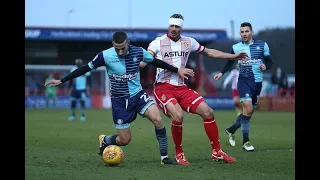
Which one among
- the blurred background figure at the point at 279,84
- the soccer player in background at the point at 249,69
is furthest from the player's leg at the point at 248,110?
the blurred background figure at the point at 279,84

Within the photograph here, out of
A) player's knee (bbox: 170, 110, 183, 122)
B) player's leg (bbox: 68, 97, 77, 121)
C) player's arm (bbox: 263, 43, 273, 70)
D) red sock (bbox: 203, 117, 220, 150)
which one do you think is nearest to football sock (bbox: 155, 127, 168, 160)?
player's knee (bbox: 170, 110, 183, 122)

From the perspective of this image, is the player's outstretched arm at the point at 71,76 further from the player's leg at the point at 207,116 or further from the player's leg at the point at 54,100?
the player's leg at the point at 54,100

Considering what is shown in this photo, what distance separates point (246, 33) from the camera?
44.9ft

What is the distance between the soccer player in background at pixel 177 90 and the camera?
11180 millimetres

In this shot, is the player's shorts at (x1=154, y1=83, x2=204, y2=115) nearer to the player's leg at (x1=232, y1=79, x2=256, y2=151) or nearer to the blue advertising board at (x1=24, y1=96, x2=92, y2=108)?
the player's leg at (x1=232, y1=79, x2=256, y2=151)

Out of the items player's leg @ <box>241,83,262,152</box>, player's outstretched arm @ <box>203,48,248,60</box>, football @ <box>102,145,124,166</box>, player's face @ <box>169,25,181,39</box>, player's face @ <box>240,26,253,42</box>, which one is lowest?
football @ <box>102,145,124,166</box>

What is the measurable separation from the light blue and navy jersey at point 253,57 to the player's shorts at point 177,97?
2.73m

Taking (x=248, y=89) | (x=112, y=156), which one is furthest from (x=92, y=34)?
(x=112, y=156)

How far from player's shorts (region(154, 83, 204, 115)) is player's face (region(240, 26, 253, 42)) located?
280cm

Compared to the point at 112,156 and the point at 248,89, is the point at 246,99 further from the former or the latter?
the point at 112,156

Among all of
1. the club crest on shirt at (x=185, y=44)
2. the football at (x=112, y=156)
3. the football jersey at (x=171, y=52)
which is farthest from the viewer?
the club crest on shirt at (x=185, y=44)

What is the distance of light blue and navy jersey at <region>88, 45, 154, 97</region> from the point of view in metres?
10.8
